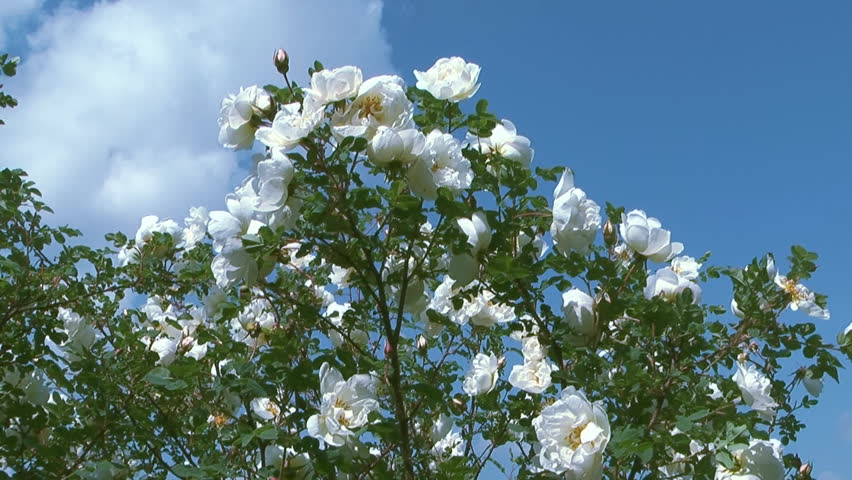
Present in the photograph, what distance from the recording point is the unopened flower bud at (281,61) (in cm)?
200

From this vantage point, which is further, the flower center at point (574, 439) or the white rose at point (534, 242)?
the white rose at point (534, 242)

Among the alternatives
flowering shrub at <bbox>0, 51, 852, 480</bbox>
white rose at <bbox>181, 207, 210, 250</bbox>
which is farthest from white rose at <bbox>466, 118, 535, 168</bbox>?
white rose at <bbox>181, 207, 210, 250</bbox>

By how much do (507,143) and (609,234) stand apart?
373 mm

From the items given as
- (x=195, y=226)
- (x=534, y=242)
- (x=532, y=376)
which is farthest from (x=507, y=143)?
(x=195, y=226)

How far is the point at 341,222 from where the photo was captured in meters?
1.95

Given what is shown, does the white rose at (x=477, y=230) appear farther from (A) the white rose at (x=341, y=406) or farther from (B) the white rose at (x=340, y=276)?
(B) the white rose at (x=340, y=276)

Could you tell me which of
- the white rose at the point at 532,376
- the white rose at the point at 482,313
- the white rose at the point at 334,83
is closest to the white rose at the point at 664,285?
the white rose at the point at 532,376

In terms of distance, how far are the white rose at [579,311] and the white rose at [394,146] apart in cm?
58

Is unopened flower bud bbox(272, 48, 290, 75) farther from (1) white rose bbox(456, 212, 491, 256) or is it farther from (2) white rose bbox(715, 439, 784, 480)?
(2) white rose bbox(715, 439, 784, 480)

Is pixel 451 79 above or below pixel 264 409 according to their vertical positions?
above

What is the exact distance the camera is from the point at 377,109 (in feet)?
6.23

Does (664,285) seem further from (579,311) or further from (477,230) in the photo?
(477,230)

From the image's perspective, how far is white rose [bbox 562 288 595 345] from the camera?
2139 millimetres

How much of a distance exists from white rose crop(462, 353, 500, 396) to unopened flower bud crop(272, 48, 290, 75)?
1399mm
